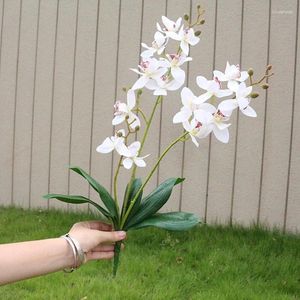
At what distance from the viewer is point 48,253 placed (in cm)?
124

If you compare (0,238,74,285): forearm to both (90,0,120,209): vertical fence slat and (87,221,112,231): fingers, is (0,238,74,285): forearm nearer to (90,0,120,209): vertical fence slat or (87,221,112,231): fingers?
(87,221,112,231): fingers

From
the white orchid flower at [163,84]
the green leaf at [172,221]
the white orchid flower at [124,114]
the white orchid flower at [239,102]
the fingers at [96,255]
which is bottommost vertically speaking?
the fingers at [96,255]

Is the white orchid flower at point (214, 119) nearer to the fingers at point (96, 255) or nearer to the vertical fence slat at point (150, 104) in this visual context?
the fingers at point (96, 255)

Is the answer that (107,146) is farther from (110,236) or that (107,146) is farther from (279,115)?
(279,115)

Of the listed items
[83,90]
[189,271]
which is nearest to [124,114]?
[189,271]

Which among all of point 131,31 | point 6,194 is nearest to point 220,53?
point 131,31

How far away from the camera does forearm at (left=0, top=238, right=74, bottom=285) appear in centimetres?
119

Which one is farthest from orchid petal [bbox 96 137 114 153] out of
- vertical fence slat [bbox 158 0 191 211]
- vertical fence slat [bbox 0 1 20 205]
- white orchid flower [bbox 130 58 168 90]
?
vertical fence slat [bbox 0 1 20 205]

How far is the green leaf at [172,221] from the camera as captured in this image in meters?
1.23

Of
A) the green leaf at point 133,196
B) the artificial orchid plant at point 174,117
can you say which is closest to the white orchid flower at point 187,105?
the artificial orchid plant at point 174,117

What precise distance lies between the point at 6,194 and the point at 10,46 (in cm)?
115

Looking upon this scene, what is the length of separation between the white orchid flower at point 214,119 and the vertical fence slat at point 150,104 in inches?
106

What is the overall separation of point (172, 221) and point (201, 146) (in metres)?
2.51

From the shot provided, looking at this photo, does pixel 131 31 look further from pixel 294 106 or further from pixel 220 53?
pixel 294 106
